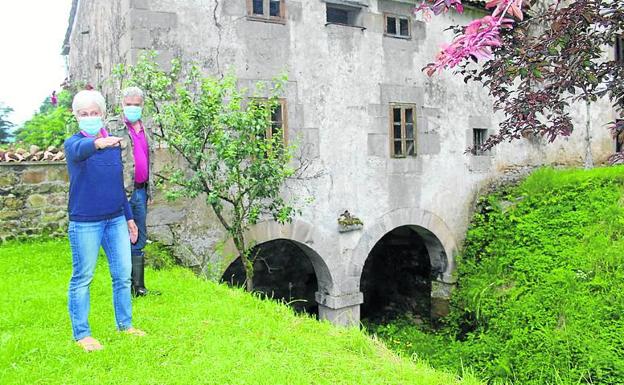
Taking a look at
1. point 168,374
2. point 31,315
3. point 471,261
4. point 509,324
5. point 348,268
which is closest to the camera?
point 168,374

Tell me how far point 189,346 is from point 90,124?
1.72m

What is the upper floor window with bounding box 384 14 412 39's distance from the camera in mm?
8692

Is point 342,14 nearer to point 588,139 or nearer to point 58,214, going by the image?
point 58,214

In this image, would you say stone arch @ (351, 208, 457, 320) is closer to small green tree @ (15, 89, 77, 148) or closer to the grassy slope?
the grassy slope

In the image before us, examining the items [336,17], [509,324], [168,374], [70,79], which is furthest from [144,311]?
[70,79]

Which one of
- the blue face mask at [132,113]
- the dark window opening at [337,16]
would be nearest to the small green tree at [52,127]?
the dark window opening at [337,16]

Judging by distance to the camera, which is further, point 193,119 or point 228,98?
point 228,98

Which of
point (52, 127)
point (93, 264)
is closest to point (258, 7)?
point (52, 127)

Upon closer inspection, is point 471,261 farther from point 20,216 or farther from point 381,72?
point 20,216

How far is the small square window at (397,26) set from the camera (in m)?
8.70

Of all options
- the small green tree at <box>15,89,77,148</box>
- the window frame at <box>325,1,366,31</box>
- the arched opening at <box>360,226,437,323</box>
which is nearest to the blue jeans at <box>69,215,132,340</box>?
the window frame at <box>325,1,366,31</box>

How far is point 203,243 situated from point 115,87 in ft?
8.72

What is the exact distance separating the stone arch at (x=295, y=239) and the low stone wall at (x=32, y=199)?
234cm

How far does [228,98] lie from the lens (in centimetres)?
708
